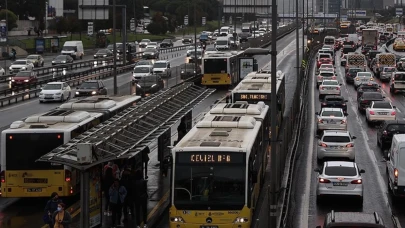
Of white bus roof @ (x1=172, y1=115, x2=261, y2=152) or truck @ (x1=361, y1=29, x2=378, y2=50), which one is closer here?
white bus roof @ (x1=172, y1=115, x2=261, y2=152)

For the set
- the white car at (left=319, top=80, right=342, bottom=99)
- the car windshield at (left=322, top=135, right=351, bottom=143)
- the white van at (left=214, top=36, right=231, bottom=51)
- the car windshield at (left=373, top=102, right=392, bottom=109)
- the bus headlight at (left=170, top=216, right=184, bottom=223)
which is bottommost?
the bus headlight at (left=170, top=216, right=184, bottom=223)

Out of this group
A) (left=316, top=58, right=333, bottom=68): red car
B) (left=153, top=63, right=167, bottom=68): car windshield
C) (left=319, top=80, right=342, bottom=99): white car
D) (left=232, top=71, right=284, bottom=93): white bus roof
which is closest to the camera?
(left=232, top=71, right=284, bottom=93): white bus roof

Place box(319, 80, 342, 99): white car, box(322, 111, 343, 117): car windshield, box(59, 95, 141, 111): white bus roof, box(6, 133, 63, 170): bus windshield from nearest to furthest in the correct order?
1. box(6, 133, 63, 170): bus windshield
2. box(59, 95, 141, 111): white bus roof
3. box(322, 111, 343, 117): car windshield
4. box(319, 80, 342, 99): white car

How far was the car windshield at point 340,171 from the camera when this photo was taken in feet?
84.4

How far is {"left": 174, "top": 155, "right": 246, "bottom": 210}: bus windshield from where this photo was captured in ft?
67.6

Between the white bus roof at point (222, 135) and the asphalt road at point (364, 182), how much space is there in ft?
8.38

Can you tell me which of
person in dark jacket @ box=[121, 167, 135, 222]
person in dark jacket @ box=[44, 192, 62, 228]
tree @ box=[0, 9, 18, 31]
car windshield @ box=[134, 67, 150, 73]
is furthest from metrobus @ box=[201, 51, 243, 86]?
tree @ box=[0, 9, 18, 31]

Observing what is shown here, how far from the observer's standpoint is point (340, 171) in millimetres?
25859

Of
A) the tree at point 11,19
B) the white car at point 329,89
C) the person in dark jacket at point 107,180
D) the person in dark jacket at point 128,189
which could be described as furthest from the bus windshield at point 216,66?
the tree at point 11,19

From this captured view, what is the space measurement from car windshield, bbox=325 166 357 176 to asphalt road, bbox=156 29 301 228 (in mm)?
4789

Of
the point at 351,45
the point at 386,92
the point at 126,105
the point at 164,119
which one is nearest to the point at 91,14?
the point at 386,92

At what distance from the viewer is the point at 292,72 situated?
279 ft

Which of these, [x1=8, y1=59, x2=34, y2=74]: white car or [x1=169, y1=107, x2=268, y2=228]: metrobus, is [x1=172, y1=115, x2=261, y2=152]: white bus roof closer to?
[x1=169, y1=107, x2=268, y2=228]: metrobus

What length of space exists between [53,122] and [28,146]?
1378mm
